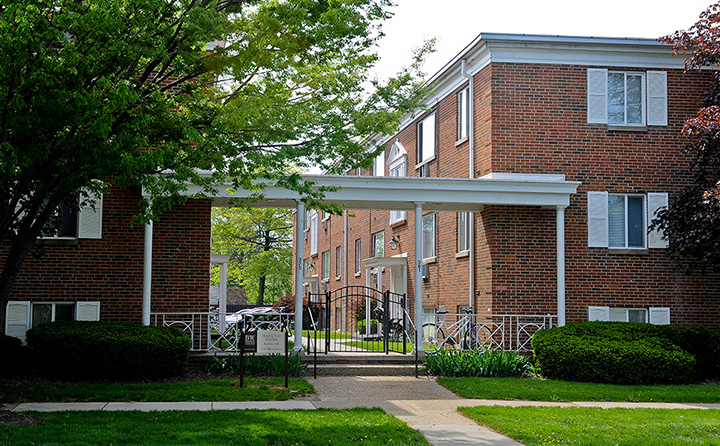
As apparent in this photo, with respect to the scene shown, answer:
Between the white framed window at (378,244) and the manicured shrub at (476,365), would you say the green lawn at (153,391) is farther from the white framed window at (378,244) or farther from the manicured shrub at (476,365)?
the white framed window at (378,244)

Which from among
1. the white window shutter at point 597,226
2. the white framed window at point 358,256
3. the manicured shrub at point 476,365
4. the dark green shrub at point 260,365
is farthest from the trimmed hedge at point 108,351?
the white framed window at point 358,256

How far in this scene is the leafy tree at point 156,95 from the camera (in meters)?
9.55

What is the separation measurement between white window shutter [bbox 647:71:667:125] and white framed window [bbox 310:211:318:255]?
22351 mm

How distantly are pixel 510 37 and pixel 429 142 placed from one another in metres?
5.42

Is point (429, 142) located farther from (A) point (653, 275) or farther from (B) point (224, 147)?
(B) point (224, 147)

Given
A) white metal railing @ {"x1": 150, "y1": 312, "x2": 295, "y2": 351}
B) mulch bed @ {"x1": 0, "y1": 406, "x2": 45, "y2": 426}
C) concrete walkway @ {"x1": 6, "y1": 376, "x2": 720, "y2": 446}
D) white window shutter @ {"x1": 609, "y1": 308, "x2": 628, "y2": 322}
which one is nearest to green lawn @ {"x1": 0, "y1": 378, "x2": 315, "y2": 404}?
concrete walkway @ {"x1": 6, "y1": 376, "x2": 720, "y2": 446}

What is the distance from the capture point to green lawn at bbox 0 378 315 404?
12219 mm

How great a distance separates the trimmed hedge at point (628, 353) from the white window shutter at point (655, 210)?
10.0 feet

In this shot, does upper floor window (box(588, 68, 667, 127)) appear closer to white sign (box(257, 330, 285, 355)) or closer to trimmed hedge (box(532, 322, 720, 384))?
trimmed hedge (box(532, 322, 720, 384))

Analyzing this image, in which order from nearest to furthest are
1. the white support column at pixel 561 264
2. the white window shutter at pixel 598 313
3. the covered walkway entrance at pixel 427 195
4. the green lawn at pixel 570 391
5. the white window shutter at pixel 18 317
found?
the green lawn at pixel 570 391, the white window shutter at pixel 18 317, the covered walkway entrance at pixel 427 195, the white support column at pixel 561 264, the white window shutter at pixel 598 313

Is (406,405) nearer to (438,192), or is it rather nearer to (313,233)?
(438,192)

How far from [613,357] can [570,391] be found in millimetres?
1571

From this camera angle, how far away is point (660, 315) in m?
18.5

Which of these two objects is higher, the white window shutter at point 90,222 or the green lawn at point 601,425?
the white window shutter at point 90,222
